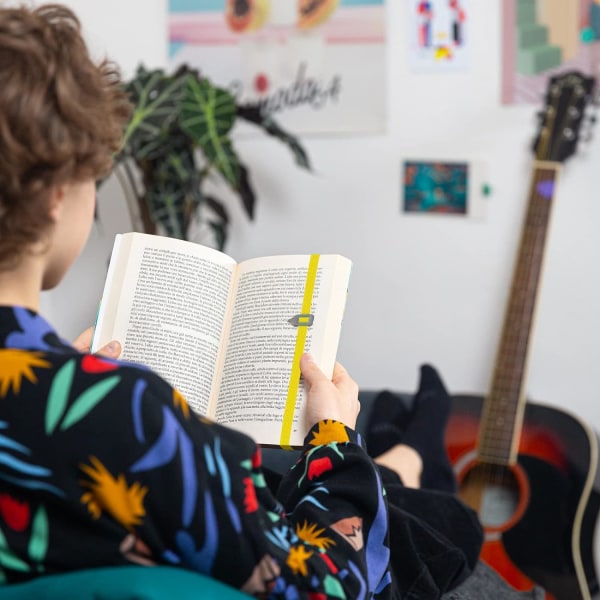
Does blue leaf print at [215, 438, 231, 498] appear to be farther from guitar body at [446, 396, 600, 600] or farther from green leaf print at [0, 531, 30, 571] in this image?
guitar body at [446, 396, 600, 600]

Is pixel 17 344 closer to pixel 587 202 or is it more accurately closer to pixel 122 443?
pixel 122 443

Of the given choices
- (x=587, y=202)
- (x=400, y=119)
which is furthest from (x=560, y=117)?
(x=400, y=119)

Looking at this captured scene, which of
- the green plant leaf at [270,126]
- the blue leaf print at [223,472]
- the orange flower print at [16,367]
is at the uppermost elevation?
the green plant leaf at [270,126]

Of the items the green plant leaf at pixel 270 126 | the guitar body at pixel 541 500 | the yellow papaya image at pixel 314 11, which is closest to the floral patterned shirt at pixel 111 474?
the guitar body at pixel 541 500

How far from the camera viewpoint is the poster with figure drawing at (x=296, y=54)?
2244 mm

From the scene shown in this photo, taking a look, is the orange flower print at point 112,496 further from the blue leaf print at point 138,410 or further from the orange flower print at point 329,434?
the orange flower print at point 329,434

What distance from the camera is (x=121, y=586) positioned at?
669mm

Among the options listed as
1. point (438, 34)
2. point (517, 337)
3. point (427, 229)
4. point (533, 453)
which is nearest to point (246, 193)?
point (427, 229)

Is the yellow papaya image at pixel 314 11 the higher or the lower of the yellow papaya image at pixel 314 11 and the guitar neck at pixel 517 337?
the higher

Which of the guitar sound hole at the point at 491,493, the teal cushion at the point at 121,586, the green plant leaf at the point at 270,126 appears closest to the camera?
the teal cushion at the point at 121,586

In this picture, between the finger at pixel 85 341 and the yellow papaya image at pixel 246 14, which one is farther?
the yellow papaya image at pixel 246 14

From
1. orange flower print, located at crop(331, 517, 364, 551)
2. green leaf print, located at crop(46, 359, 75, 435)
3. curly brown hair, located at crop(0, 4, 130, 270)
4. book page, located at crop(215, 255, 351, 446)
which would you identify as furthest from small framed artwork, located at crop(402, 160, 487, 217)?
green leaf print, located at crop(46, 359, 75, 435)

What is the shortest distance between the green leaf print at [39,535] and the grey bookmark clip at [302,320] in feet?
1.37

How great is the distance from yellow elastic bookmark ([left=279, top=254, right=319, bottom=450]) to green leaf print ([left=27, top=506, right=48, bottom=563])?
1.12 ft
